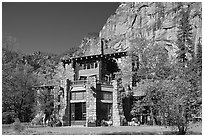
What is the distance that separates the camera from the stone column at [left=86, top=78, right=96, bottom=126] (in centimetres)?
3597

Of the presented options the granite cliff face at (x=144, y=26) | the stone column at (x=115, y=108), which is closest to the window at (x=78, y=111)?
the stone column at (x=115, y=108)

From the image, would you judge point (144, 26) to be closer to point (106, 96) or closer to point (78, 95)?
point (106, 96)

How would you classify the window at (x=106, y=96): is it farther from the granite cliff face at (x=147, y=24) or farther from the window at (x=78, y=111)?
the granite cliff face at (x=147, y=24)

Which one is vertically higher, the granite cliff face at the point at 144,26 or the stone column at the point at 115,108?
the granite cliff face at the point at 144,26

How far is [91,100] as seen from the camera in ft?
119

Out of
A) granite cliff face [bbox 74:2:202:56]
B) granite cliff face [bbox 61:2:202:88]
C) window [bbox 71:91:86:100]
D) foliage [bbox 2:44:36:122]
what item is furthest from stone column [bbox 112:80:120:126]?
granite cliff face [bbox 74:2:202:56]

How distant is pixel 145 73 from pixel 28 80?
50.6 feet

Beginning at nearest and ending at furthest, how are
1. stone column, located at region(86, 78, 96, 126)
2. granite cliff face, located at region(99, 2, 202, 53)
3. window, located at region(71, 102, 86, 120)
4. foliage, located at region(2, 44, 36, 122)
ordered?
foliage, located at region(2, 44, 36, 122) → stone column, located at region(86, 78, 96, 126) → window, located at region(71, 102, 86, 120) → granite cliff face, located at region(99, 2, 202, 53)

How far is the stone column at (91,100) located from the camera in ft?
118

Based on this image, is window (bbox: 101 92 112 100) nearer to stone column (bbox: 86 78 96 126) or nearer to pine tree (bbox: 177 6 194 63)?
stone column (bbox: 86 78 96 126)

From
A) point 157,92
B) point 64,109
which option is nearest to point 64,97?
point 64,109

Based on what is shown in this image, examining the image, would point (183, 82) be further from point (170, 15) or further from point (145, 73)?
point (170, 15)

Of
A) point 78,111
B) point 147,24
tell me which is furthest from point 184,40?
point 78,111

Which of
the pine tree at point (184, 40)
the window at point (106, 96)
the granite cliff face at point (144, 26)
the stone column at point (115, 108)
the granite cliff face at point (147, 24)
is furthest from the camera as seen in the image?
the granite cliff face at point (147, 24)
